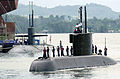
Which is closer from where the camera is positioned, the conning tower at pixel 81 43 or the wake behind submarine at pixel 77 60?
the wake behind submarine at pixel 77 60

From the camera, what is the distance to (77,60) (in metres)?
29.5

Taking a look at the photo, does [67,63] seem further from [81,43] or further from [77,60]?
→ [81,43]

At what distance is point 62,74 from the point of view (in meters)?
27.7

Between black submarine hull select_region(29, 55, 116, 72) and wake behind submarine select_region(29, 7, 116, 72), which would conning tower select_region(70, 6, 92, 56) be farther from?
black submarine hull select_region(29, 55, 116, 72)

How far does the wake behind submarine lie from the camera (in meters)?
27.8

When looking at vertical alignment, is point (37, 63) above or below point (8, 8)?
below

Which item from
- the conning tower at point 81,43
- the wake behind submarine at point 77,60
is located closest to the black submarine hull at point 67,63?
the wake behind submarine at point 77,60

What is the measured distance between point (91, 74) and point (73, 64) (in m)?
1.85

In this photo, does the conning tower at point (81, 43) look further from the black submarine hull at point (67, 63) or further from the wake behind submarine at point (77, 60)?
the black submarine hull at point (67, 63)

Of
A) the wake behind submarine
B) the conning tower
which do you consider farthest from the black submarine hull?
the conning tower

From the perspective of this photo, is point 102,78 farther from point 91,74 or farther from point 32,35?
point 32,35

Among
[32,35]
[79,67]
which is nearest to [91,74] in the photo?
[79,67]

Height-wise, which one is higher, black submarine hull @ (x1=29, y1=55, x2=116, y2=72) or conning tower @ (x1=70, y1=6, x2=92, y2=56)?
conning tower @ (x1=70, y1=6, x2=92, y2=56)

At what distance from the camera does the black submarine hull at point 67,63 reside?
27703 millimetres
